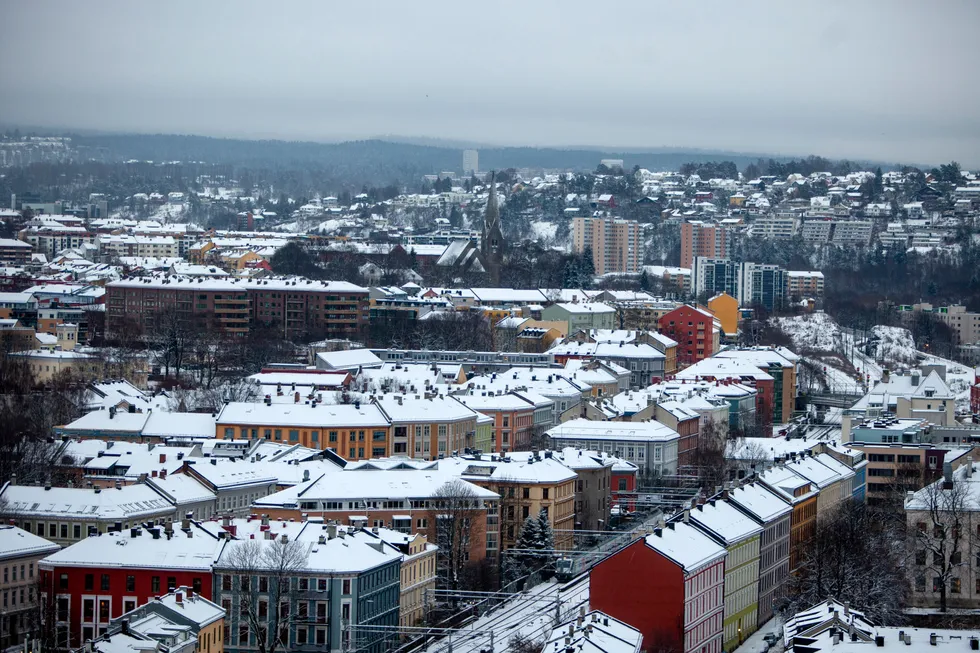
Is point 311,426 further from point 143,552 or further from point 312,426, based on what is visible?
point 143,552

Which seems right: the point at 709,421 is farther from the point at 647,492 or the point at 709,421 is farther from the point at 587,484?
the point at 587,484

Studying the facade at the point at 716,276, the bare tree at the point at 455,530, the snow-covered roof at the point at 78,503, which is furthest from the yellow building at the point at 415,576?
the facade at the point at 716,276

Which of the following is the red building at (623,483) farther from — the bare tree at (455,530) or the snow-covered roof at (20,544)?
the snow-covered roof at (20,544)

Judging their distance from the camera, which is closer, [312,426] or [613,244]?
[312,426]

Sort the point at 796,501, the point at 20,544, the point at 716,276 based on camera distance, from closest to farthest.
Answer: the point at 20,544, the point at 796,501, the point at 716,276

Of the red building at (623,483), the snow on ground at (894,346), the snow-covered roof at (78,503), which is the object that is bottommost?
the snow on ground at (894,346)

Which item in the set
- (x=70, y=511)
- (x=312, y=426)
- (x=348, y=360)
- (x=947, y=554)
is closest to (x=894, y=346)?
(x=348, y=360)

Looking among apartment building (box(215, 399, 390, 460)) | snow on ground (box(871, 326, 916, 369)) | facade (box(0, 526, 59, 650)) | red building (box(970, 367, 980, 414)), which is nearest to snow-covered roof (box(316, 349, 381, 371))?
apartment building (box(215, 399, 390, 460))

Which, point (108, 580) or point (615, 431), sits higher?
point (108, 580)
